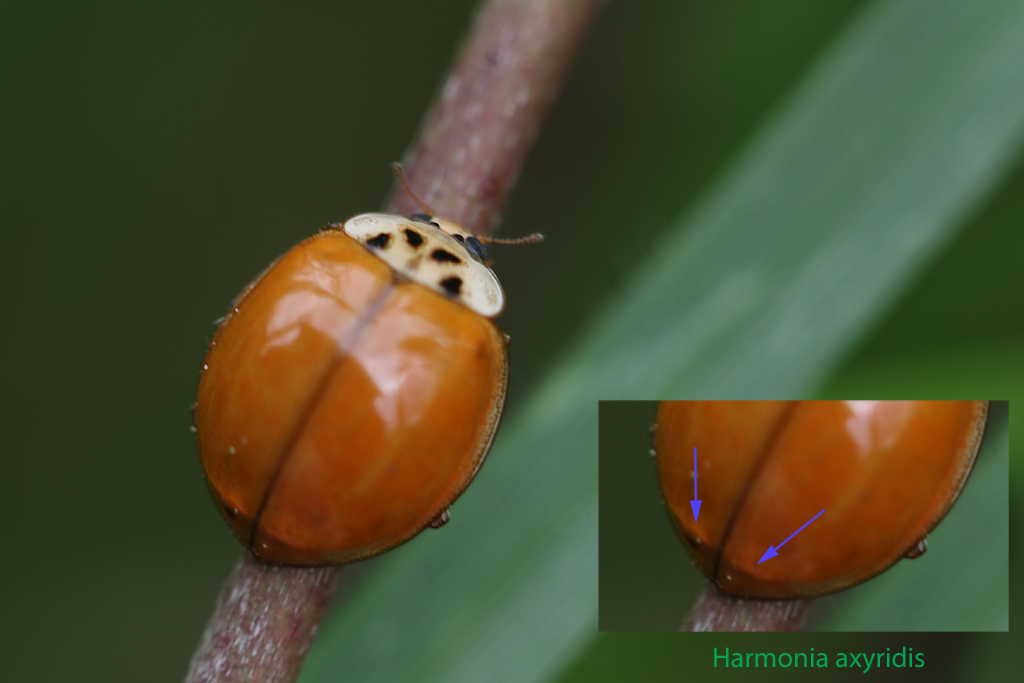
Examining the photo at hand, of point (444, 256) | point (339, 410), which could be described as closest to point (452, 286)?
point (444, 256)

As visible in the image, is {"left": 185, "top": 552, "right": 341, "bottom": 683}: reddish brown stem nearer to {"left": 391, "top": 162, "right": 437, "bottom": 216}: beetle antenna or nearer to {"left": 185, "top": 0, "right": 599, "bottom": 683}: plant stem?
{"left": 185, "top": 0, "right": 599, "bottom": 683}: plant stem

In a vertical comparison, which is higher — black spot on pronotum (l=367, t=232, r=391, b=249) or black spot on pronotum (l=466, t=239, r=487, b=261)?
black spot on pronotum (l=466, t=239, r=487, b=261)

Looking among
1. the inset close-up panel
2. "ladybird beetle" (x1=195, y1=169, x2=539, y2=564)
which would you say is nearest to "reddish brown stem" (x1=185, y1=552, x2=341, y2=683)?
"ladybird beetle" (x1=195, y1=169, x2=539, y2=564)

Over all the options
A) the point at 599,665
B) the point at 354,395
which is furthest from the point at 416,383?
the point at 599,665

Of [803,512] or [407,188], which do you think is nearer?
[803,512]

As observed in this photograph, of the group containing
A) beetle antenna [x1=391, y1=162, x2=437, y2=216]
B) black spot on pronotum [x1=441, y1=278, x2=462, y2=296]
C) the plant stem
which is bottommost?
black spot on pronotum [x1=441, y1=278, x2=462, y2=296]

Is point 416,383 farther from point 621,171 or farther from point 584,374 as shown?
point 621,171

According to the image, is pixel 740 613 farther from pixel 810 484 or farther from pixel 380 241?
pixel 380 241
